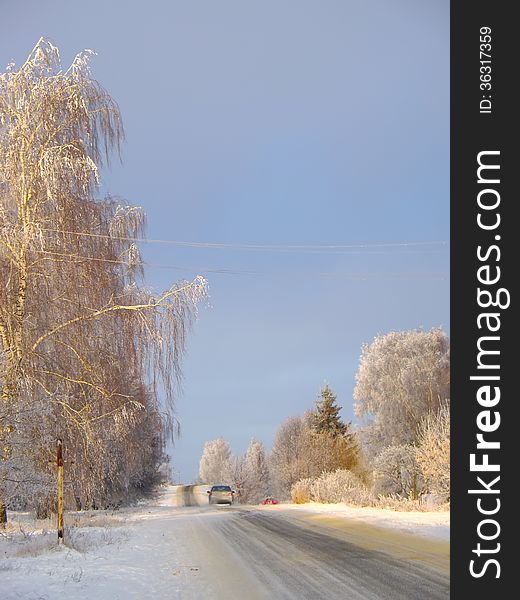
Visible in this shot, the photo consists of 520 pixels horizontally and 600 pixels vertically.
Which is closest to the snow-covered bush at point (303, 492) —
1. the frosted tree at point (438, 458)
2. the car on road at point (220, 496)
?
the car on road at point (220, 496)

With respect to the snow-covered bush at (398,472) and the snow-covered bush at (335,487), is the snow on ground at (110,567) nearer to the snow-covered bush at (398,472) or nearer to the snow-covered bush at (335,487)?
the snow-covered bush at (335,487)

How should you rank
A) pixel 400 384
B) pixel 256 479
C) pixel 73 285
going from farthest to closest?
1. pixel 256 479
2. pixel 400 384
3. pixel 73 285

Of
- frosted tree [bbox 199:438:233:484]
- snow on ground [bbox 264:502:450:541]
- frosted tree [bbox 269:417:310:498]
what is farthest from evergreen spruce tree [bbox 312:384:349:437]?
frosted tree [bbox 199:438:233:484]

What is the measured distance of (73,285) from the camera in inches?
476

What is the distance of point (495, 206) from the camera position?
6391 mm

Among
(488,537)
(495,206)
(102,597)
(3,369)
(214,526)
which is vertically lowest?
(214,526)

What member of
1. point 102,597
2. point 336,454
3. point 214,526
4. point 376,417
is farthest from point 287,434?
point 102,597

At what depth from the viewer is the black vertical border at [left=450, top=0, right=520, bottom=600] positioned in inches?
237

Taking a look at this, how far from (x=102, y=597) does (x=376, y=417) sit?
29741 mm

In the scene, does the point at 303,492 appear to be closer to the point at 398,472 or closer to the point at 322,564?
the point at 398,472

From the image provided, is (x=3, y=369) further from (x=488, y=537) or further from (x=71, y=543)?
(x=488, y=537)

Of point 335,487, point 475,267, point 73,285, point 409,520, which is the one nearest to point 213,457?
point 335,487

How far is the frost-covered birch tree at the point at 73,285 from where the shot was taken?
458 inches

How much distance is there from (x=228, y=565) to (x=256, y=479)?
58914 mm
